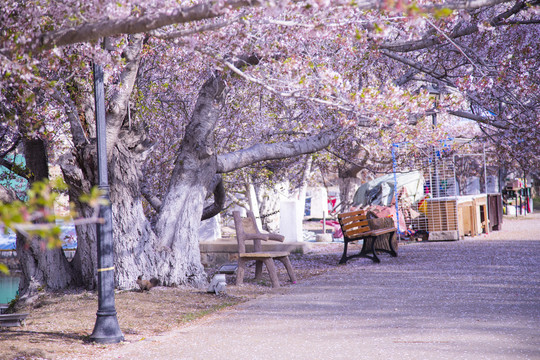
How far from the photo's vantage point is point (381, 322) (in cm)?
697

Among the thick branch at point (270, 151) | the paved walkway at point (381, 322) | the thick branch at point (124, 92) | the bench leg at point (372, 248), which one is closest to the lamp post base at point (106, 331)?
the paved walkway at point (381, 322)

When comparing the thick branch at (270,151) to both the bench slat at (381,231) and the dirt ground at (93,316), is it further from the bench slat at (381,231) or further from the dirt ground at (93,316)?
the bench slat at (381,231)

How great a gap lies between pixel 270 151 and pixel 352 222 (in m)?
3.13

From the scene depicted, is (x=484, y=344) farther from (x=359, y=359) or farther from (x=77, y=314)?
(x=77, y=314)

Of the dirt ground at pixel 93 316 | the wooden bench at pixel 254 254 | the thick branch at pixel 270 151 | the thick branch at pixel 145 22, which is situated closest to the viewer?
the thick branch at pixel 145 22

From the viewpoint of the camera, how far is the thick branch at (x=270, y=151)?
1144 cm

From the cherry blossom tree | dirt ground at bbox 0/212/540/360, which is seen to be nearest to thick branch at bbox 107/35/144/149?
the cherry blossom tree

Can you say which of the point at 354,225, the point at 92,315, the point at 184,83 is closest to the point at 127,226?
the point at 92,315

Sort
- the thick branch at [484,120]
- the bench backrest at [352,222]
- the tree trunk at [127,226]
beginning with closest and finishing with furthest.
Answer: the tree trunk at [127,226], the thick branch at [484,120], the bench backrest at [352,222]

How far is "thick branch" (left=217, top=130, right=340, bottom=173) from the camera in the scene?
11.4m

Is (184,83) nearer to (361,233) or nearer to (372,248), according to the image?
(361,233)

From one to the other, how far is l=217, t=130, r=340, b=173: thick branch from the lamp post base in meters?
5.03

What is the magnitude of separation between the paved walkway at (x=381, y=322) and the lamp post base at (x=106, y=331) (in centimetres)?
25

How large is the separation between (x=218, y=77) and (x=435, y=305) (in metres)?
5.13
